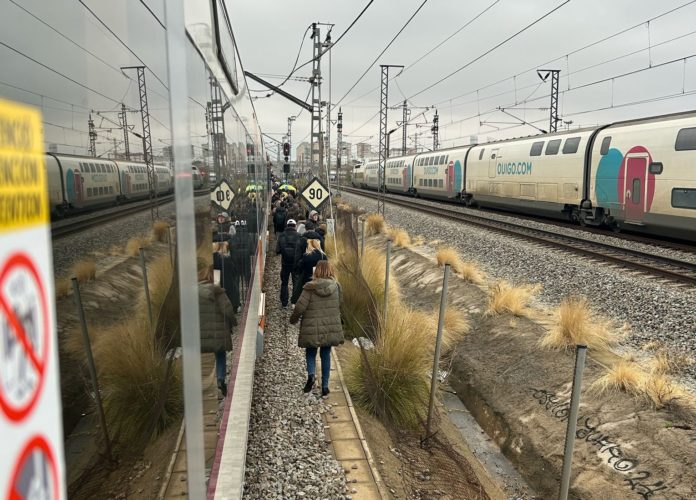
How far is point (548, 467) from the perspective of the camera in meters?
6.57

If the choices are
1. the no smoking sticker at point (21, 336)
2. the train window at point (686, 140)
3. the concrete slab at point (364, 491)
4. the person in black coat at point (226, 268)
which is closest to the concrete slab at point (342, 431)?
the concrete slab at point (364, 491)

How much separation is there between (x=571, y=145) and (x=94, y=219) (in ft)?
67.3

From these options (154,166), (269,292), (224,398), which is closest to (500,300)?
(269,292)

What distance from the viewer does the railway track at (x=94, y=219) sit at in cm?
99

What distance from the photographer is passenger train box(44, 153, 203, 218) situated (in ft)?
3.22

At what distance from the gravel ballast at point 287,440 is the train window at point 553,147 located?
605 inches

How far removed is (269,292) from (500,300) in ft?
18.7

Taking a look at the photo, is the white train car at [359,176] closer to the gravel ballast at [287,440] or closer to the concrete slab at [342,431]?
the gravel ballast at [287,440]

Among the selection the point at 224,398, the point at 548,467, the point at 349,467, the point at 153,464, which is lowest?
the point at 548,467

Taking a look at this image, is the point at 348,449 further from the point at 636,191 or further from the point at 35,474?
the point at 636,191

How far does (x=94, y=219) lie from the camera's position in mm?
1203

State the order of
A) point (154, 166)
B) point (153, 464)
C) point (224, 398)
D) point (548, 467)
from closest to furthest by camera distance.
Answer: point (153, 464)
point (154, 166)
point (224, 398)
point (548, 467)

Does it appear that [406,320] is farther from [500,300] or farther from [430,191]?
[430,191]

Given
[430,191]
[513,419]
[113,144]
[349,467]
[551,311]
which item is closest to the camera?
[113,144]
